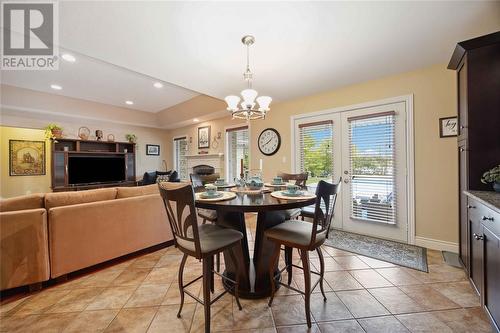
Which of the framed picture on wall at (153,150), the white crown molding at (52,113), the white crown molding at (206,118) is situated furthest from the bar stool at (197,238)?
the framed picture on wall at (153,150)

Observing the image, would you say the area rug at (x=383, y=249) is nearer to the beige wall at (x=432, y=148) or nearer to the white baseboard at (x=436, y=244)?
the white baseboard at (x=436, y=244)

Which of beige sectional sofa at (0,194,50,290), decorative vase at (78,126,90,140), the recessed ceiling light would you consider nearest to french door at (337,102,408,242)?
beige sectional sofa at (0,194,50,290)

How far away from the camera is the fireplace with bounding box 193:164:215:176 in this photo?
5498 mm

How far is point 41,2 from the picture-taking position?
174 cm

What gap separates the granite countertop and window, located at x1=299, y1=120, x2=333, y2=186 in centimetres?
201

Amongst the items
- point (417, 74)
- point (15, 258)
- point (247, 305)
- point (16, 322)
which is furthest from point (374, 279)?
point (15, 258)

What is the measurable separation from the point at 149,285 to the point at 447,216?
3.57 metres

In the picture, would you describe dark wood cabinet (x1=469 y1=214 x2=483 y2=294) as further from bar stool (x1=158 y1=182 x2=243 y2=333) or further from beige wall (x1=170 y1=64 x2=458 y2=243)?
bar stool (x1=158 y1=182 x2=243 y2=333)

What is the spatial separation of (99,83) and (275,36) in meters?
3.87

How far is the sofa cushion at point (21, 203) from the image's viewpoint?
6.13 ft

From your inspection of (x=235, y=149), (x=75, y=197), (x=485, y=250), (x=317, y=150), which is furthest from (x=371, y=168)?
(x=75, y=197)

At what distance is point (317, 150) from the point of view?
12.3 ft

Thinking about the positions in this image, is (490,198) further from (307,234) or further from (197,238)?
(197,238)

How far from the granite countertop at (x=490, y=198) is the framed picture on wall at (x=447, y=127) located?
1.23 meters
